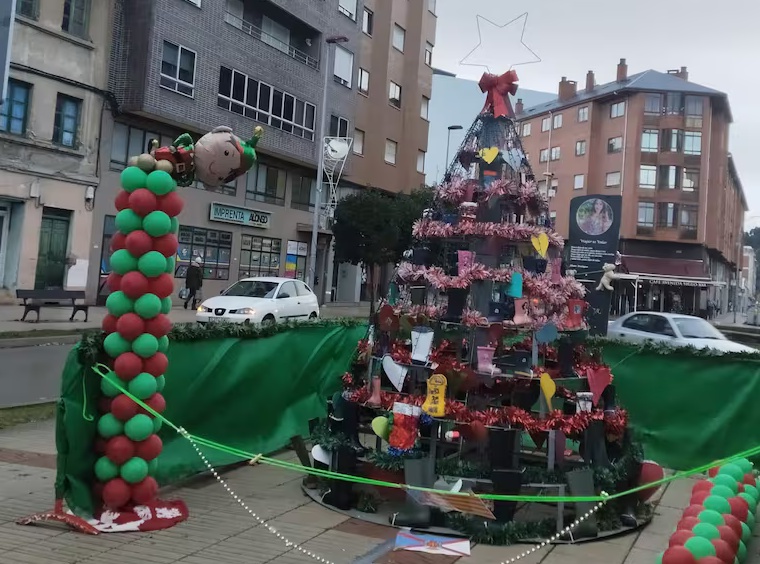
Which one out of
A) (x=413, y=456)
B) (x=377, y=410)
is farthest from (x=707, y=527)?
(x=377, y=410)

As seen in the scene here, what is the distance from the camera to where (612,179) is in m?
55.2

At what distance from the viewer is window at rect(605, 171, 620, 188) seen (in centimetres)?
5456

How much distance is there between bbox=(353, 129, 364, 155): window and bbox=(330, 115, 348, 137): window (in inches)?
45.4

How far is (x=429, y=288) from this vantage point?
6762 millimetres

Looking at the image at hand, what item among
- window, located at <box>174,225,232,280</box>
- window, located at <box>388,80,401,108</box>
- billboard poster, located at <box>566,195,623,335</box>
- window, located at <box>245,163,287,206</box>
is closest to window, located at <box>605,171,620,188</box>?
window, located at <box>388,80,401,108</box>

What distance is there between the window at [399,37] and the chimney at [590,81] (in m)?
26.0

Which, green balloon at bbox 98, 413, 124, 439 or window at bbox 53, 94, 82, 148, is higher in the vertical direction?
window at bbox 53, 94, 82, 148

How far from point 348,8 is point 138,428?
1316 inches

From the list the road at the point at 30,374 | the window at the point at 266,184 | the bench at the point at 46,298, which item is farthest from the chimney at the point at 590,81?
the road at the point at 30,374

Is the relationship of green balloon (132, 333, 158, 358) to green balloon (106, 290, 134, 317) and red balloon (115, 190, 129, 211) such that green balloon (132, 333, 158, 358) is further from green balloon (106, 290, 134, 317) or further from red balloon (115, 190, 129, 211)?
red balloon (115, 190, 129, 211)

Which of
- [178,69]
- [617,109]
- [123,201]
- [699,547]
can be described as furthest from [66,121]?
[617,109]

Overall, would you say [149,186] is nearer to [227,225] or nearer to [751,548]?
[751,548]

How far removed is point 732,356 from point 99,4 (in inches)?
901

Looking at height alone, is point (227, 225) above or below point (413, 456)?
above
